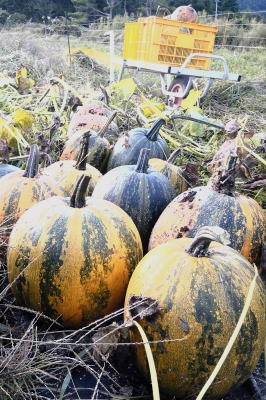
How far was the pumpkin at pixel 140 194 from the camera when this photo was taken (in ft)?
7.62

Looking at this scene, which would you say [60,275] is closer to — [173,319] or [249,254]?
[173,319]

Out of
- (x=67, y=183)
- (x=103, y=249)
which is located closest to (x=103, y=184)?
(x=67, y=183)

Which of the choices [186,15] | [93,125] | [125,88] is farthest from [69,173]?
[186,15]

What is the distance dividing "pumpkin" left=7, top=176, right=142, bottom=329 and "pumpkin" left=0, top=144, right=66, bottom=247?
308 mm

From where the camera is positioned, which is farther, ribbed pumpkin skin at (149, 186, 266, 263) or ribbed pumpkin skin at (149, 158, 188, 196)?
ribbed pumpkin skin at (149, 158, 188, 196)

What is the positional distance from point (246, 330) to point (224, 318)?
10 centimetres

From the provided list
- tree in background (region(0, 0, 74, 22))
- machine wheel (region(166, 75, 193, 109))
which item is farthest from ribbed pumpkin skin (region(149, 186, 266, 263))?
tree in background (region(0, 0, 74, 22))

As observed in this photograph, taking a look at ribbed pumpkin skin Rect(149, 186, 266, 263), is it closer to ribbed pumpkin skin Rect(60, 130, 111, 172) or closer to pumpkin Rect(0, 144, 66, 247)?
pumpkin Rect(0, 144, 66, 247)

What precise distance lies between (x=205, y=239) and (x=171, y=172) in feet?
4.32

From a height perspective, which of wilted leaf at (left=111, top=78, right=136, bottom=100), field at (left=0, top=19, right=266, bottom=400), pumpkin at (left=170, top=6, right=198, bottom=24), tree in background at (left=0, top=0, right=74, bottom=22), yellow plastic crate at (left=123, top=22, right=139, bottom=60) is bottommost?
field at (left=0, top=19, right=266, bottom=400)

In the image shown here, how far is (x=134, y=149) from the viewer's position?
291 cm

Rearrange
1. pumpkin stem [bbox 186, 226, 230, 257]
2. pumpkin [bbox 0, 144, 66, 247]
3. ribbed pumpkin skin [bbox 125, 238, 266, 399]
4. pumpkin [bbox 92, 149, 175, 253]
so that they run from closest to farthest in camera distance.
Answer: pumpkin stem [bbox 186, 226, 230, 257] → ribbed pumpkin skin [bbox 125, 238, 266, 399] → pumpkin [bbox 0, 144, 66, 247] → pumpkin [bbox 92, 149, 175, 253]

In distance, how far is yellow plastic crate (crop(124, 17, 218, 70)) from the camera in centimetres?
790

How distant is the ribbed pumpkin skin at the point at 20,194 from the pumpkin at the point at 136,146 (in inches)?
31.6
